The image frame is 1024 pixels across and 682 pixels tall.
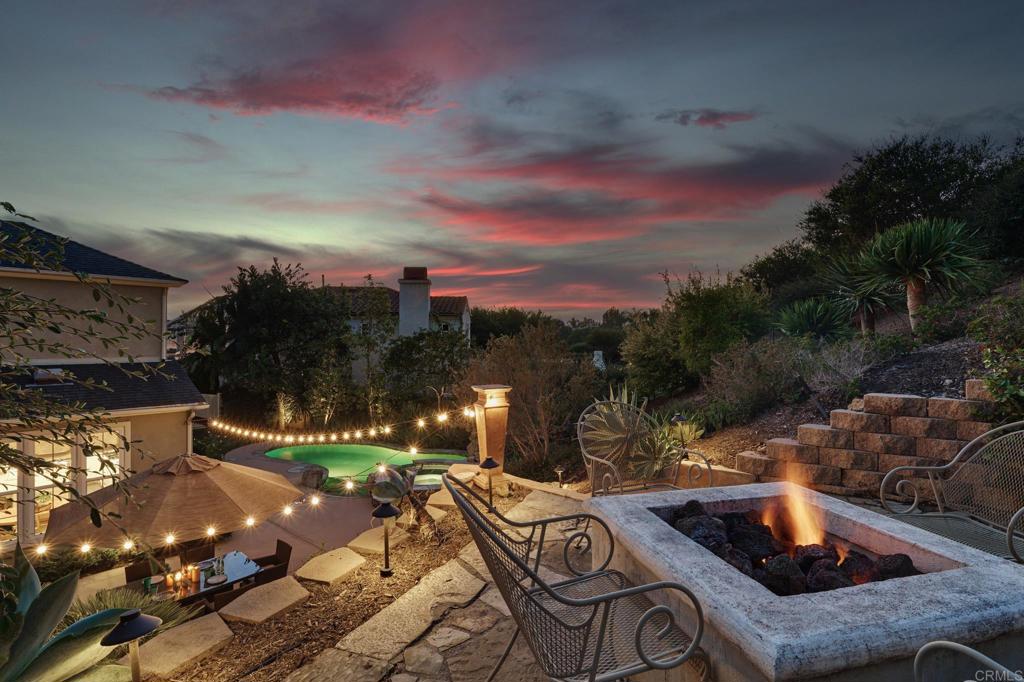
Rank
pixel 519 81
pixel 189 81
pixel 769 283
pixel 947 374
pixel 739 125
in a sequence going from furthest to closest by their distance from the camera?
pixel 769 283, pixel 739 125, pixel 519 81, pixel 189 81, pixel 947 374

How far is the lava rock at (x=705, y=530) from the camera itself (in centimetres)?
266

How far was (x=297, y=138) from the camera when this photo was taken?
859 centimetres

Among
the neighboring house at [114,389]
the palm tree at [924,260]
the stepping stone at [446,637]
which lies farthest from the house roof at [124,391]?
the palm tree at [924,260]

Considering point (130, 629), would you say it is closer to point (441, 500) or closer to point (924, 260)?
point (441, 500)

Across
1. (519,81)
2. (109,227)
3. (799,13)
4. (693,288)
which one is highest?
(799,13)

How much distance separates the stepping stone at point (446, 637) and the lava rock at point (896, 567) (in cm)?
209

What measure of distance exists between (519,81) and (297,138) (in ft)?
12.3

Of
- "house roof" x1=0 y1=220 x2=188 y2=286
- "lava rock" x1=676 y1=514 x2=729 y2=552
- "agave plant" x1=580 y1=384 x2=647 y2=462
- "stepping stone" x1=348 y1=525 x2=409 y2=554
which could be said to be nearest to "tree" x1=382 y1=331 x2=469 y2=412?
"house roof" x1=0 y1=220 x2=188 y2=286

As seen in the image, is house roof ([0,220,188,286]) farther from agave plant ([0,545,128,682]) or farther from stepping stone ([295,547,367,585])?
agave plant ([0,545,128,682])

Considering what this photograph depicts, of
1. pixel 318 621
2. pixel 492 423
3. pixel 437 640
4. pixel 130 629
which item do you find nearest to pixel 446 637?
pixel 437 640

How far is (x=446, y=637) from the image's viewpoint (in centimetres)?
298

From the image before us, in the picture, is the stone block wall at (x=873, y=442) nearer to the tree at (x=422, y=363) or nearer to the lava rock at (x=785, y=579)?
the lava rock at (x=785, y=579)

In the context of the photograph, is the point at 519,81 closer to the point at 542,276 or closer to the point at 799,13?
the point at 799,13

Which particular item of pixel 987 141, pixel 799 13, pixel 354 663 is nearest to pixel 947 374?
pixel 799 13
